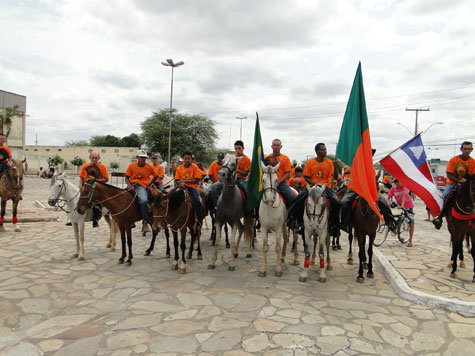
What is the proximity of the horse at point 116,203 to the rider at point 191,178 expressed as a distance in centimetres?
131

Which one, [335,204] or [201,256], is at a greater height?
[335,204]

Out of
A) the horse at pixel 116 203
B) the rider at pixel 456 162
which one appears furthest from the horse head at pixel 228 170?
the rider at pixel 456 162

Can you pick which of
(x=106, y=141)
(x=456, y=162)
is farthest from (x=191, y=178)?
(x=106, y=141)

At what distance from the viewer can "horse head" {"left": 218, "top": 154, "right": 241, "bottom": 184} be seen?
6.67 meters

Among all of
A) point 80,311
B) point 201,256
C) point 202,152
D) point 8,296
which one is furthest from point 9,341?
point 202,152

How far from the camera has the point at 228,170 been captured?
268 inches

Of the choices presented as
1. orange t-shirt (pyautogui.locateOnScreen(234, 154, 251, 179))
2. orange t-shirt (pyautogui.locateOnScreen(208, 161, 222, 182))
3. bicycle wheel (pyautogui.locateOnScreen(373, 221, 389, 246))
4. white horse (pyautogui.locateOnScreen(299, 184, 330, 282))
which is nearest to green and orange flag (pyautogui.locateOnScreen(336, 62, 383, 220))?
white horse (pyautogui.locateOnScreen(299, 184, 330, 282))

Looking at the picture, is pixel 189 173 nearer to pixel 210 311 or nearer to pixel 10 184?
pixel 210 311

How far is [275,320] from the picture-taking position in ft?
15.4

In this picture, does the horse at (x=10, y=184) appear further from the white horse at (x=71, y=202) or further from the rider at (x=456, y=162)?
the rider at (x=456, y=162)

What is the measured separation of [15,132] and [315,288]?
52.8 metres

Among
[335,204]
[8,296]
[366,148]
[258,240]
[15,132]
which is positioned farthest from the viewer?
[15,132]

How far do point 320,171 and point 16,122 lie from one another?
171ft

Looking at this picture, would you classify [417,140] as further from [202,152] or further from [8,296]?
[202,152]
